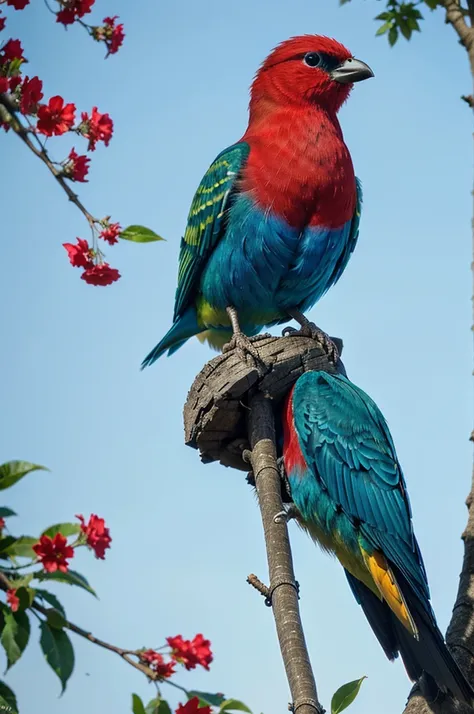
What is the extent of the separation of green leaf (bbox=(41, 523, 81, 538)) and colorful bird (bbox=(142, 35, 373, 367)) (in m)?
2.94

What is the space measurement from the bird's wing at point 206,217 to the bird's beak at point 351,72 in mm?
767

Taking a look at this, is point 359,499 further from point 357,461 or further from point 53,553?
point 53,553

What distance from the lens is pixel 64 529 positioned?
2.70m

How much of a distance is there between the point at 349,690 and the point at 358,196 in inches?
151

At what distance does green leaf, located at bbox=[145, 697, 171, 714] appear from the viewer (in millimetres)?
2766

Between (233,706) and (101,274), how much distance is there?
5.03 feet

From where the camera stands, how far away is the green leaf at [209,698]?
283 cm

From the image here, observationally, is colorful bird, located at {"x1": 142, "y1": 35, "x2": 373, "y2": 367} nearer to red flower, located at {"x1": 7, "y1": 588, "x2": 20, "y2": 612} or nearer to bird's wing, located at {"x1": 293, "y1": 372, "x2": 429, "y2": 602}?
bird's wing, located at {"x1": 293, "y1": 372, "x2": 429, "y2": 602}

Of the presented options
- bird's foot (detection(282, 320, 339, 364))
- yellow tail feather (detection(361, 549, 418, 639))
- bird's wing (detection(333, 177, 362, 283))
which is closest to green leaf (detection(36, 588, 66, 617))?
yellow tail feather (detection(361, 549, 418, 639))

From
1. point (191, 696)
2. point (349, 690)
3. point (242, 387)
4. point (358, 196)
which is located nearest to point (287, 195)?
point (358, 196)

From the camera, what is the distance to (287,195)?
227 inches

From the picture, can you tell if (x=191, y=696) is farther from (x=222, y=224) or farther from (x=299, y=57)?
(x=299, y=57)

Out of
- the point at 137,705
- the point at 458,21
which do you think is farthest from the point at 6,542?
the point at 458,21

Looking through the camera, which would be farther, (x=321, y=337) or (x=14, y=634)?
(x=321, y=337)
